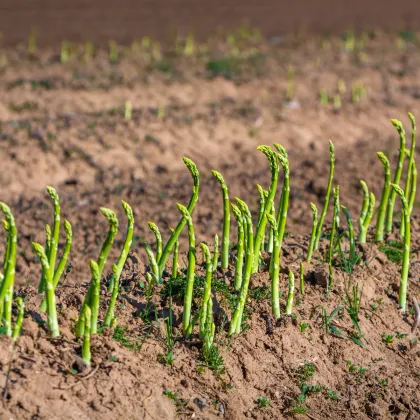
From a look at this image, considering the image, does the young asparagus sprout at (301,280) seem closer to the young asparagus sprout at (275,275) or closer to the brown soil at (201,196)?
the brown soil at (201,196)

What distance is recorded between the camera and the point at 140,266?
4.15m

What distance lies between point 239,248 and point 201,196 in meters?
2.94

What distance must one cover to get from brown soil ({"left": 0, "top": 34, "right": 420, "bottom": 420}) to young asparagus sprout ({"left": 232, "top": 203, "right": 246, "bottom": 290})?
12 cm

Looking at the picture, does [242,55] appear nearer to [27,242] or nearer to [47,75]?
[47,75]

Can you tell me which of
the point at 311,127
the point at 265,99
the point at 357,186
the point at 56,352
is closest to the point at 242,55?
the point at 265,99

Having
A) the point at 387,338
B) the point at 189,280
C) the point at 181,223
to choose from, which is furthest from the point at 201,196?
the point at 189,280

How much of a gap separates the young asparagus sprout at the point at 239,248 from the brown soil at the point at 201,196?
0.41ft

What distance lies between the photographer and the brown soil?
133 inches

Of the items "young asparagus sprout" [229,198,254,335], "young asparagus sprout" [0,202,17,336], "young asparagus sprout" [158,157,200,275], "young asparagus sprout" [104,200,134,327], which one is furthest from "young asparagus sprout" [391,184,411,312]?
"young asparagus sprout" [0,202,17,336]

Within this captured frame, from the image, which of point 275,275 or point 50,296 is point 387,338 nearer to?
point 275,275

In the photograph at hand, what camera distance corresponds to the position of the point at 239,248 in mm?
3732

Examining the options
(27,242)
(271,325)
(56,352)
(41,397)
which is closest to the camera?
(41,397)

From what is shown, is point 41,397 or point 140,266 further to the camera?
point 140,266

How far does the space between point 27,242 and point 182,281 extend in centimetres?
258
